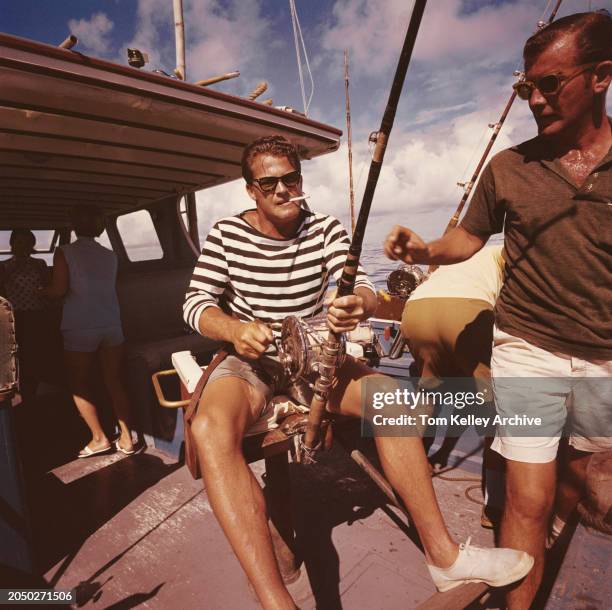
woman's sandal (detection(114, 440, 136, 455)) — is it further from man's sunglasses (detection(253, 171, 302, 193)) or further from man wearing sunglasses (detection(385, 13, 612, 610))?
man wearing sunglasses (detection(385, 13, 612, 610))

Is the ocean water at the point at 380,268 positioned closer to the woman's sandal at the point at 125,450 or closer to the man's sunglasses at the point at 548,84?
the man's sunglasses at the point at 548,84

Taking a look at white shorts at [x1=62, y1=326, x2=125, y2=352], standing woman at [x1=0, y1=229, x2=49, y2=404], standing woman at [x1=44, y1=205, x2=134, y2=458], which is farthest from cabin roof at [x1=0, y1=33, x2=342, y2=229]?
white shorts at [x1=62, y1=326, x2=125, y2=352]

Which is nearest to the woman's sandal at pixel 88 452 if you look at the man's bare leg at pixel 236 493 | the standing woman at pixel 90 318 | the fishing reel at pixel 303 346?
the standing woman at pixel 90 318

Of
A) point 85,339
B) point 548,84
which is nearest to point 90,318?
point 85,339

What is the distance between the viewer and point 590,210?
1639 mm

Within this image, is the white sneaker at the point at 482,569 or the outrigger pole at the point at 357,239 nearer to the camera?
the outrigger pole at the point at 357,239

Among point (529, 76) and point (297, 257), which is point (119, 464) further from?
point (529, 76)

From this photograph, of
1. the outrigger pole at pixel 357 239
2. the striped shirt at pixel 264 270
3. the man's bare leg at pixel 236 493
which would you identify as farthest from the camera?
the striped shirt at pixel 264 270

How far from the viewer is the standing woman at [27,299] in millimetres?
4086

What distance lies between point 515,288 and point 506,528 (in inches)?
46.1

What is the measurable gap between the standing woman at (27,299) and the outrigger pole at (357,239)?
12.3ft

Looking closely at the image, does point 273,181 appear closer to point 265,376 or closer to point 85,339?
point 265,376

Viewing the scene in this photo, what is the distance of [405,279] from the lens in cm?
342

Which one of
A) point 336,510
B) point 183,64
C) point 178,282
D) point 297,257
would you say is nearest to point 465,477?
point 336,510
